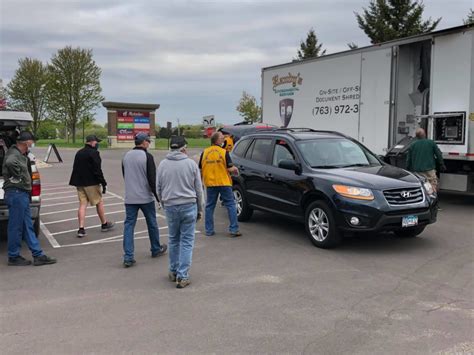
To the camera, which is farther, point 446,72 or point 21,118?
point 446,72

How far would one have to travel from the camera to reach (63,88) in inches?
1973

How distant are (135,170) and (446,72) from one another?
23.7ft

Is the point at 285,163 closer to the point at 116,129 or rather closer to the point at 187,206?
the point at 187,206

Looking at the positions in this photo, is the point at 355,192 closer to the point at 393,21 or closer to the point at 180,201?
the point at 180,201

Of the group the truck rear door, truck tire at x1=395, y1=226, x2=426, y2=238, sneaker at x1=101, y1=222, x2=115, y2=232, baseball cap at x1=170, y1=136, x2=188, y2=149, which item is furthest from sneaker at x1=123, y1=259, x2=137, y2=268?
the truck rear door

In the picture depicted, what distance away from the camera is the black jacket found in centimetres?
810

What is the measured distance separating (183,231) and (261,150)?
368 centimetres

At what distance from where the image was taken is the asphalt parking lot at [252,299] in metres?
4.07

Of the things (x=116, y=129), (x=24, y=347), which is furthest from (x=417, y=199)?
(x=116, y=129)

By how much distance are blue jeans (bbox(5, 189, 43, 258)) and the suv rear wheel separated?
3.78 meters

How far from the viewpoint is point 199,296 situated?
5203mm

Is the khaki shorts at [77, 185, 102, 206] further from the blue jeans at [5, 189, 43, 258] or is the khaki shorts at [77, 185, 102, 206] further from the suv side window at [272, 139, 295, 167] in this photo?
the suv side window at [272, 139, 295, 167]

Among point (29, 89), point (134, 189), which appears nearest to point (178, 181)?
point (134, 189)

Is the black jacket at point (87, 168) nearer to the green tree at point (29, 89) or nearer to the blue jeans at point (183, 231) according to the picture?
the blue jeans at point (183, 231)
